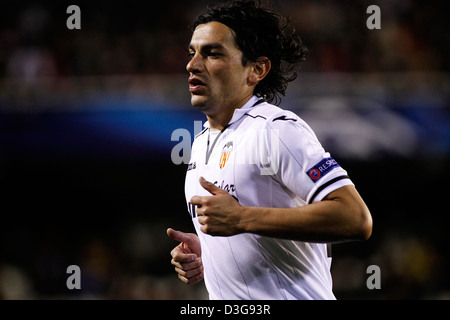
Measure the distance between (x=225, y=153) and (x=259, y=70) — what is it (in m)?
0.76

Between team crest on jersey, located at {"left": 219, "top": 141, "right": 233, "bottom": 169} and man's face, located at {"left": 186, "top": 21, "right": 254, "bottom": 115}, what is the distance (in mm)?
328

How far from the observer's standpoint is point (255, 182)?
311 cm

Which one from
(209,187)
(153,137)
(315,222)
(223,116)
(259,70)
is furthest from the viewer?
(153,137)

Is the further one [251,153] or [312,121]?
[312,121]

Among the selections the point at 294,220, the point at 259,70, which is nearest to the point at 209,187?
the point at 294,220

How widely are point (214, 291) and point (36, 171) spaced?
5913mm

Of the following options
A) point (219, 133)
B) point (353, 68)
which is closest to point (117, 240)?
point (353, 68)

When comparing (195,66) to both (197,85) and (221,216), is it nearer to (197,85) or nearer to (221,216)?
(197,85)

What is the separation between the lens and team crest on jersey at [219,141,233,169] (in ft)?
10.8

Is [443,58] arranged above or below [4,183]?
above

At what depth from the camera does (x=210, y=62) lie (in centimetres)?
358

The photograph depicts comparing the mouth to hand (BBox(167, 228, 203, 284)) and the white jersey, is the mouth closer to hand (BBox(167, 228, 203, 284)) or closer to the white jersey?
the white jersey

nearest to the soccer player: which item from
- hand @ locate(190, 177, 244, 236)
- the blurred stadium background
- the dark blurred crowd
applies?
hand @ locate(190, 177, 244, 236)

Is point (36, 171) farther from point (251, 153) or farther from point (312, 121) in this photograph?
point (251, 153)
